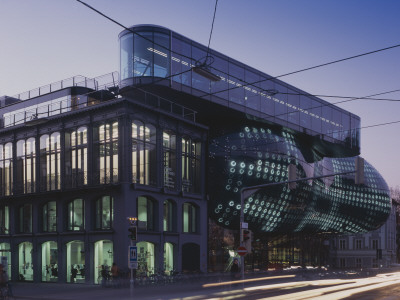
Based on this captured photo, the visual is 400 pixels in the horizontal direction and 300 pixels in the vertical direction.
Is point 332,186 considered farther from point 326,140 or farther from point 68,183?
point 68,183

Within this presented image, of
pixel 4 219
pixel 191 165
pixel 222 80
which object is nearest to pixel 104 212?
pixel 191 165

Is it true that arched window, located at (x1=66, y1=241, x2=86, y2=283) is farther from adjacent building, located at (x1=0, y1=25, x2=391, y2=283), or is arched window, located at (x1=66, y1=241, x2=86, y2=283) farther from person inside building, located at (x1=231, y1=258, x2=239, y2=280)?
person inside building, located at (x1=231, y1=258, x2=239, y2=280)

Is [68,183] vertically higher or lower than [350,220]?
higher

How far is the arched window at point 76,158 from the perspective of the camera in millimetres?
43391

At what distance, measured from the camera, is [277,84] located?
64.2m

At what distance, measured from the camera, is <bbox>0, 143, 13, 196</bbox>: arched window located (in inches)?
1945

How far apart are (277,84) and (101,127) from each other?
2779 cm

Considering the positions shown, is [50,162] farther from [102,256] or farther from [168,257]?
[168,257]

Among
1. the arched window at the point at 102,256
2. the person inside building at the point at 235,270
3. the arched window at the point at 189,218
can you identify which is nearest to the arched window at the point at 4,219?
the arched window at the point at 102,256

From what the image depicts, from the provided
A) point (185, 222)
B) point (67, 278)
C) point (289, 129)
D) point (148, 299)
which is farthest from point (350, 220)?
point (148, 299)

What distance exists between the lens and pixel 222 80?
53844 mm

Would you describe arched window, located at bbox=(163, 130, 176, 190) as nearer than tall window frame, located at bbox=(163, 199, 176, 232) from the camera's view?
Yes

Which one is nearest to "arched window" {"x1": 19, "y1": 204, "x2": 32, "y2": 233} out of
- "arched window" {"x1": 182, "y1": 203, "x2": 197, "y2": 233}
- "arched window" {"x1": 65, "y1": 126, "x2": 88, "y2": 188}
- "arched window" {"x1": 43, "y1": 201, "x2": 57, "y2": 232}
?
"arched window" {"x1": 43, "y1": 201, "x2": 57, "y2": 232}

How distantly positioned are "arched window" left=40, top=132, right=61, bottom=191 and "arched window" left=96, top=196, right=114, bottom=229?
455 centimetres
